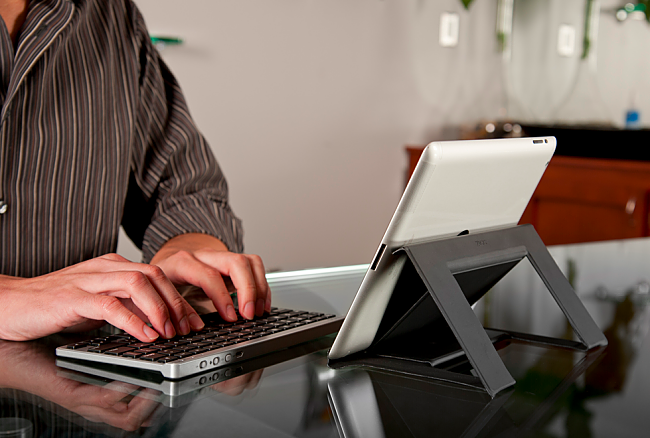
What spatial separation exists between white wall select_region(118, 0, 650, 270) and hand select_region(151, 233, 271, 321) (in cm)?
188

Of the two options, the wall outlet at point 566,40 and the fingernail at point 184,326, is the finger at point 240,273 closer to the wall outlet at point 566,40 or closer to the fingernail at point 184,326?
the fingernail at point 184,326

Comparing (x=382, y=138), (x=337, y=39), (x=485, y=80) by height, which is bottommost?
(x=382, y=138)

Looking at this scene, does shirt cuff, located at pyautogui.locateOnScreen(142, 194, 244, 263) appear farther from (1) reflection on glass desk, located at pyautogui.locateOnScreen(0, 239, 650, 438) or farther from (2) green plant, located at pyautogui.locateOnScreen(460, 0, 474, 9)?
(2) green plant, located at pyautogui.locateOnScreen(460, 0, 474, 9)

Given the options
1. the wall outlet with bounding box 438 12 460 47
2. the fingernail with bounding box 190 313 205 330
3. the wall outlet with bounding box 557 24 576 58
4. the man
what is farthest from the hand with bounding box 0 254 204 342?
the wall outlet with bounding box 557 24 576 58

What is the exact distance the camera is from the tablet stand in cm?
53

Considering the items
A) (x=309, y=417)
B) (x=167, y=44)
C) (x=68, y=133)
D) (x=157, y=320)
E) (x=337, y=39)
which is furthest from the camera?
(x=337, y=39)

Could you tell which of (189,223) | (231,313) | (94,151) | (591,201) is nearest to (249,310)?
(231,313)

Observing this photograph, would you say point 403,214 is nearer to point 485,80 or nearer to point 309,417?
point 309,417

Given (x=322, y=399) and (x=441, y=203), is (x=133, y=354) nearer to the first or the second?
(x=322, y=399)

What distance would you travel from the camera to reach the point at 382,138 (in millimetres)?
3480

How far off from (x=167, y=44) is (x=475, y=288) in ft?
7.20

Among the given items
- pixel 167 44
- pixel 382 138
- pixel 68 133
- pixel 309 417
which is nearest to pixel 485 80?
pixel 382 138

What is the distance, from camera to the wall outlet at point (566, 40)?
161 inches

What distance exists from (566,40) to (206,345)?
4.09 metres
